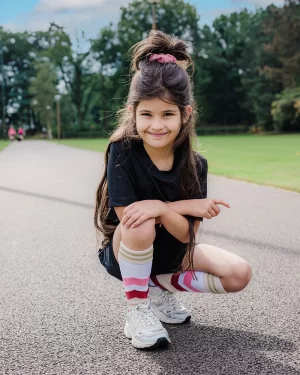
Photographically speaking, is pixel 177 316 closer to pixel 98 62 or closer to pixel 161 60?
pixel 161 60

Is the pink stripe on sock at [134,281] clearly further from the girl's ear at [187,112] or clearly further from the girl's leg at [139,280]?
the girl's ear at [187,112]

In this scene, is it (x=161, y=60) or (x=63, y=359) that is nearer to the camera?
(x=63, y=359)

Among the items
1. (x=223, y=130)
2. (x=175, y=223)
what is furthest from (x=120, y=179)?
(x=223, y=130)

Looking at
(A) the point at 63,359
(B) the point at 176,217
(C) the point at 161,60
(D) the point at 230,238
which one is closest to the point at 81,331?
(A) the point at 63,359

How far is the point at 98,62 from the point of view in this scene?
A: 6712 centimetres

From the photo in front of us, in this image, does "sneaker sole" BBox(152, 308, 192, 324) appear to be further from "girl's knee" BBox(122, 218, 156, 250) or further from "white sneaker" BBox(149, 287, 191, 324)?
"girl's knee" BBox(122, 218, 156, 250)

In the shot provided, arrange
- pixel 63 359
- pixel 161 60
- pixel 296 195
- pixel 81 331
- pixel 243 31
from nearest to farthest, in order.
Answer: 1. pixel 63 359
2. pixel 161 60
3. pixel 81 331
4. pixel 296 195
5. pixel 243 31

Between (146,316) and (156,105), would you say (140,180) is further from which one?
(146,316)

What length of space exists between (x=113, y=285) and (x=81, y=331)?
91cm

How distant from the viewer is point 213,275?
2.86m

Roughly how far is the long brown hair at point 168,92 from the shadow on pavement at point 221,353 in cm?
35

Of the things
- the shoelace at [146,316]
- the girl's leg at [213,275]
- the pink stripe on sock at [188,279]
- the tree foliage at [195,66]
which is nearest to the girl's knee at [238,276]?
the girl's leg at [213,275]

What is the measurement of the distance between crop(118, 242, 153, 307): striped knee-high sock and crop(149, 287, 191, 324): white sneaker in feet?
0.92

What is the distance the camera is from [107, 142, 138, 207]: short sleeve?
272cm
